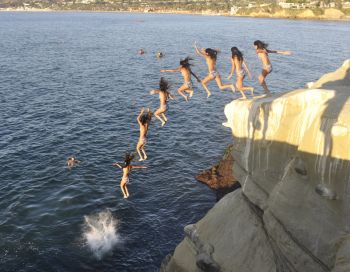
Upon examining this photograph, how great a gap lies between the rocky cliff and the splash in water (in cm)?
485

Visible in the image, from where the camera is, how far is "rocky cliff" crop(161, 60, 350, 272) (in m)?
12.7

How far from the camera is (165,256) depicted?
22.6 meters

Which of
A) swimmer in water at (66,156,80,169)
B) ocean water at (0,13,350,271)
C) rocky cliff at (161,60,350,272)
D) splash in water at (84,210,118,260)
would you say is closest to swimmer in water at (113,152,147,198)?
ocean water at (0,13,350,271)

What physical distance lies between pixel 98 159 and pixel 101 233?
11.6m

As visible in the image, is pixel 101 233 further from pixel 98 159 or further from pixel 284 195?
pixel 284 195

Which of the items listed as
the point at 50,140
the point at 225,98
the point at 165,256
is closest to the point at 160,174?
the point at 165,256

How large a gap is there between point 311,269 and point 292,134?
4.82 metres

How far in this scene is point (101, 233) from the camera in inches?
955

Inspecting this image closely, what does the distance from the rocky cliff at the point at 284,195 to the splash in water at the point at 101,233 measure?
4.85 metres

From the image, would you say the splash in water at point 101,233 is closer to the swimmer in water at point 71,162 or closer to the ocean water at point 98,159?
the ocean water at point 98,159

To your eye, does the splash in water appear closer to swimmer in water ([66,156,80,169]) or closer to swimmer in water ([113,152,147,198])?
swimmer in water ([113,152,147,198])

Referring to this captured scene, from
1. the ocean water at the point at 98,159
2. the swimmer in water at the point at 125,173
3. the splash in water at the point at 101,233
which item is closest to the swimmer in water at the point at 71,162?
the ocean water at the point at 98,159

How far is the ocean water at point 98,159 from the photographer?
23391mm

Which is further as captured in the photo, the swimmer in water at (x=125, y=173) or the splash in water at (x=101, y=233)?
the swimmer in water at (x=125, y=173)
